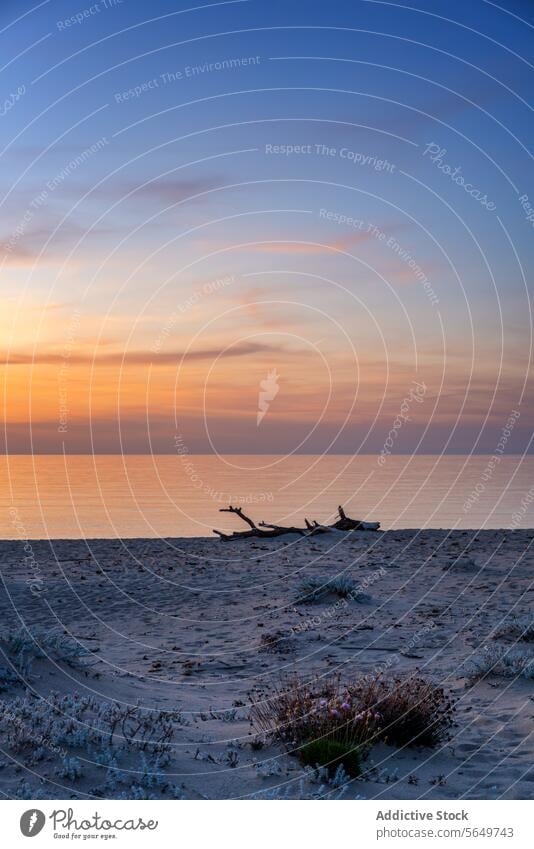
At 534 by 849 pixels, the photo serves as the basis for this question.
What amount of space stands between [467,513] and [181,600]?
29468 millimetres

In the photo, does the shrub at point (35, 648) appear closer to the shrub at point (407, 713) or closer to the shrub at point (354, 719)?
the shrub at point (354, 719)

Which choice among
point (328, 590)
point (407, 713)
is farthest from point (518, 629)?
point (407, 713)

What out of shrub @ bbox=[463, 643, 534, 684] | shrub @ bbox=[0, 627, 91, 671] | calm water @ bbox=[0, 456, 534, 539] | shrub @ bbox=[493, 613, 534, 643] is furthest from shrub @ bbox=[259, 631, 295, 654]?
calm water @ bbox=[0, 456, 534, 539]

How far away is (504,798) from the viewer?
296 inches

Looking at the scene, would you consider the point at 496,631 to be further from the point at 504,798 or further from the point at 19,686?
the point at 19,686

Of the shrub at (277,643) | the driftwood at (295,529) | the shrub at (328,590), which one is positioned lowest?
the shrub at (277,643)

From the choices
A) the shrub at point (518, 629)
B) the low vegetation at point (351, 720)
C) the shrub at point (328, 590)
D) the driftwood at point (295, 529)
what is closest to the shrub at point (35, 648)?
the low vegetation at point (351, 720)

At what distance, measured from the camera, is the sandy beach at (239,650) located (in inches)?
302

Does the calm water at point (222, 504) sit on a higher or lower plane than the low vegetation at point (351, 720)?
higher

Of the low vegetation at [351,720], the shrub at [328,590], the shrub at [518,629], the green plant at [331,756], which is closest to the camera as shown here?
the green plant at [331,756]

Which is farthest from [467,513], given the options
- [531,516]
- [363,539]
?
[363,539]

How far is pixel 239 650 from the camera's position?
13.9 meters

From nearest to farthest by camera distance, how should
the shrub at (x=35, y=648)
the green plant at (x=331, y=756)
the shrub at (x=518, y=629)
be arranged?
the green plant at (x=331, y=756)
the shrub at (x=35, y=648)
the shrub at (x=518, y=629)

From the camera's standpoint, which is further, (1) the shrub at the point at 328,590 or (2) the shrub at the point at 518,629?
(1) the shrub at the point at 328,590
